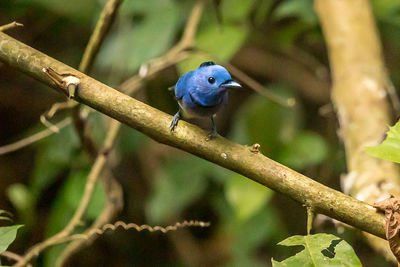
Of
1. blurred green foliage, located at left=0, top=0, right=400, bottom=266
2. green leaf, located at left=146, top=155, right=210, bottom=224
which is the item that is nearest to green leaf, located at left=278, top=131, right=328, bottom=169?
blurred green foliage, located at left=0, top=0, right=400, bottom=266

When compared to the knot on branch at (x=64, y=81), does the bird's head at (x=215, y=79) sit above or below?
above

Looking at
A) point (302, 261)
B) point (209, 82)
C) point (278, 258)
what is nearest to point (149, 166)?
point (278, 258)

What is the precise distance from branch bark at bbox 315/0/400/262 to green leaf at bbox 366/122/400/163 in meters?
0.54

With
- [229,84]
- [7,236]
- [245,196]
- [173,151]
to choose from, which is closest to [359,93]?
[245,196]

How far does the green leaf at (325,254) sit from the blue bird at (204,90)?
45 cm

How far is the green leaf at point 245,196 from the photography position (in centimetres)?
257

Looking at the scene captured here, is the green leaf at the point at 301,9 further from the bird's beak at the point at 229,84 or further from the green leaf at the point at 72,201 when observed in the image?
the bird's beak at the point at 229,84

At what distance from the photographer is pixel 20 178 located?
12.4ft

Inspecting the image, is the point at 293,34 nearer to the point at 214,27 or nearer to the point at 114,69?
the point at 214,27

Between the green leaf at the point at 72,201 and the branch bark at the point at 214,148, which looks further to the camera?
the green leaf at the point at 72,201

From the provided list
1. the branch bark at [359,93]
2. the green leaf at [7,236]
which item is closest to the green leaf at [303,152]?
the branch bark at [359,93]

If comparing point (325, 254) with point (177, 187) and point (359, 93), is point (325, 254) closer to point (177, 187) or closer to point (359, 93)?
point (359, 93)

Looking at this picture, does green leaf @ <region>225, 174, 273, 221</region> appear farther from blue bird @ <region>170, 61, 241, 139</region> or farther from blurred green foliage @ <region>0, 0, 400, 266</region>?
blue bird @ <region>170, 61, 241, 139</region>

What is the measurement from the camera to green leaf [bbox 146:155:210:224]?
304cm
